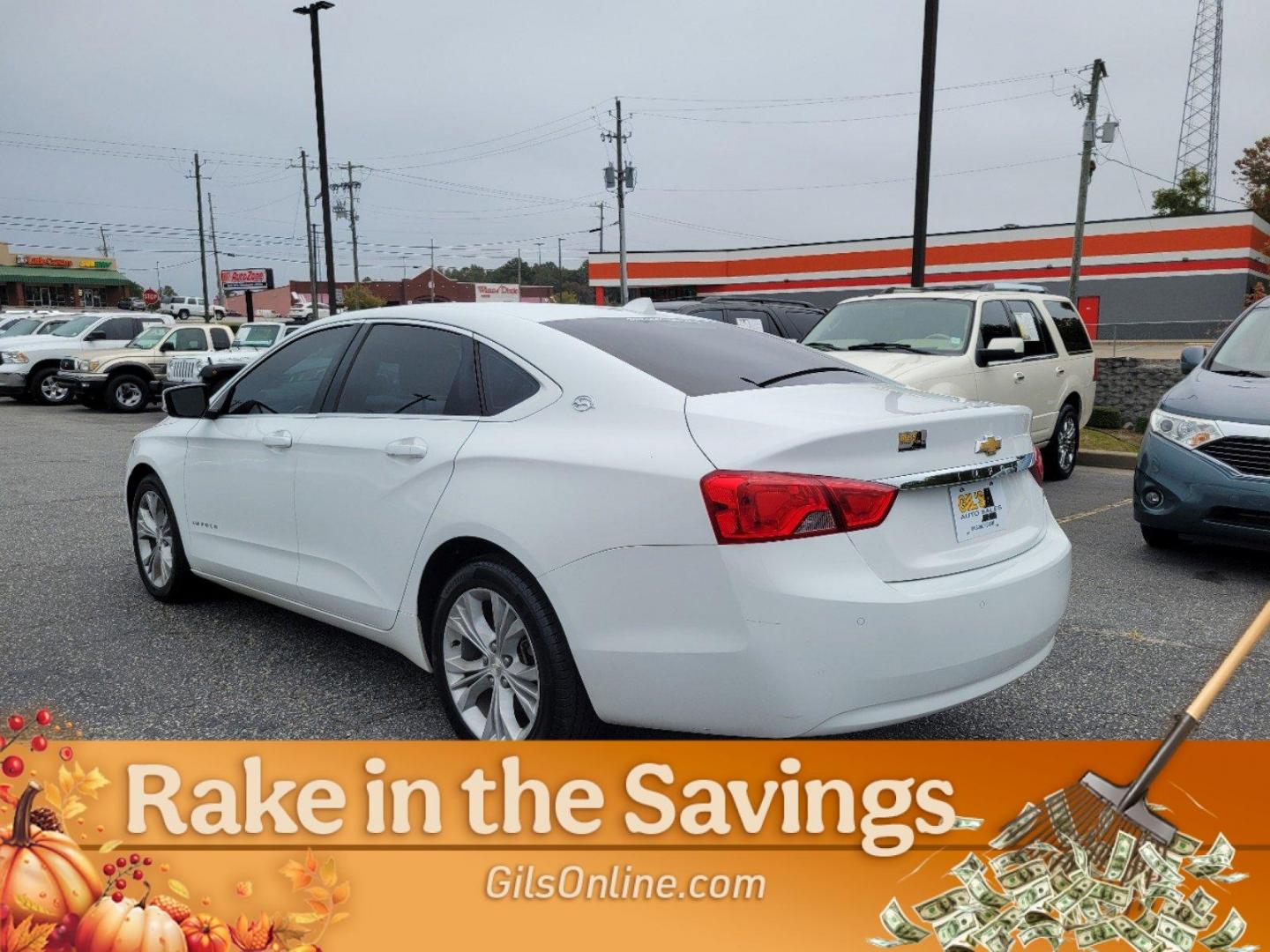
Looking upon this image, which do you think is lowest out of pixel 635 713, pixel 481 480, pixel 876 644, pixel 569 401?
pixel 635 713

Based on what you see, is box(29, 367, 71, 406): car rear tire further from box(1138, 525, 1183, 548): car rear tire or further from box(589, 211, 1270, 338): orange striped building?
box(589, 211, 1270, 338): orange striped building

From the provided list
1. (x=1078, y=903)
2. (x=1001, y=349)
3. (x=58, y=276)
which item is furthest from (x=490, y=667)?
(x=58, y=276)

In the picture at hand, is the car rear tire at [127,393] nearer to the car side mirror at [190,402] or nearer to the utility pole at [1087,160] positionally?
the car side mirror at [190,402]

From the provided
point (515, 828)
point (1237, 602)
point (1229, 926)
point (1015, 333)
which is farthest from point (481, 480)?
point (1015, 333)

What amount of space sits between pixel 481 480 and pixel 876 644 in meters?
1.33

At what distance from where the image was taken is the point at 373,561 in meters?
3.78

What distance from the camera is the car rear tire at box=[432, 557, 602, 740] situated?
307cm

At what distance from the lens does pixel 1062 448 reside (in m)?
10.4

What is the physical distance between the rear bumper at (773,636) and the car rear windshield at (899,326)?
20.4 feet

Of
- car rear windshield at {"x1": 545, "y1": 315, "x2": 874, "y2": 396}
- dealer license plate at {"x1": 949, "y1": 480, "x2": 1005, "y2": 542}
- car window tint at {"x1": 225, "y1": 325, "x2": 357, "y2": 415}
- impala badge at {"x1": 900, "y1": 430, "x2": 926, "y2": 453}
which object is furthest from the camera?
car window tint at {"x1": 225, "y1": 325, "x2": 357, "y2": 415}

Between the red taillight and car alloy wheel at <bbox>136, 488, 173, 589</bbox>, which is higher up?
the red taillight

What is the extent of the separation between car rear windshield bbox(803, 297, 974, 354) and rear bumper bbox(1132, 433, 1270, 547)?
2.43 metres

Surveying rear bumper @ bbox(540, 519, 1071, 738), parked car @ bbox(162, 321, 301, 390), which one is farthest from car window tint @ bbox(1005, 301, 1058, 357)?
parked car @ bbox(162, 321, 301, 390)

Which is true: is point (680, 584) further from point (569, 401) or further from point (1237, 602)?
point (1237, 602)
